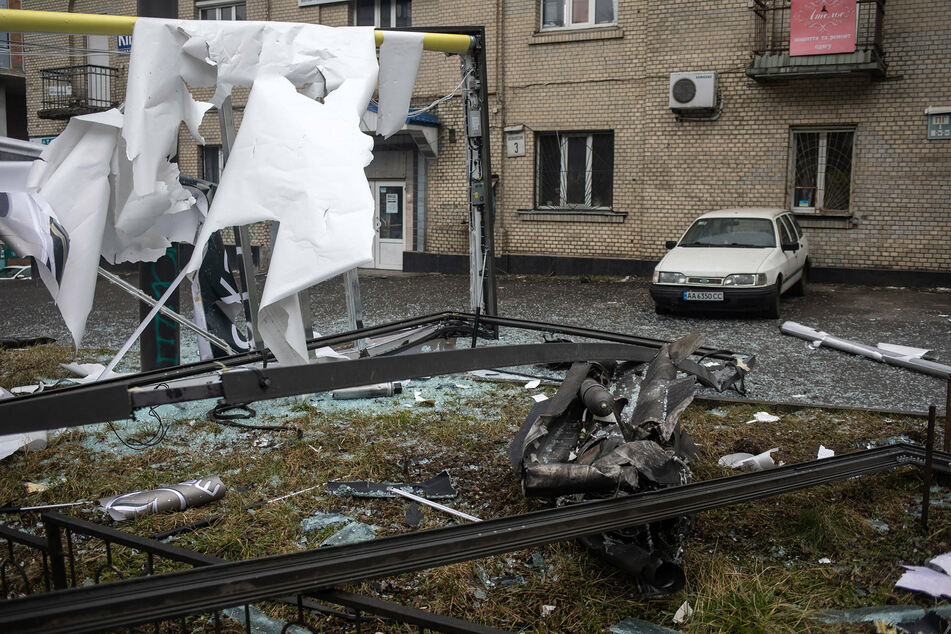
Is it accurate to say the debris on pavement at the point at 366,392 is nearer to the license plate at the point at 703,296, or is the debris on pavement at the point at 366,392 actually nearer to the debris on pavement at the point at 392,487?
the debris on pavement at the point at 392,487

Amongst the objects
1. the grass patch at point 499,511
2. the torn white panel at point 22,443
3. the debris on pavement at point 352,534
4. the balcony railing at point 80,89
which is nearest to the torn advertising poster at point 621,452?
the grass patch at point 499,511

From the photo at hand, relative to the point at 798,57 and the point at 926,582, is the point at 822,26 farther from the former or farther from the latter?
the point at 926,582

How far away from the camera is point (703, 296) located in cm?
1002

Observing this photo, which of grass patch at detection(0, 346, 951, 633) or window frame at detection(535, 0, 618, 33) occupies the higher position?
window frame at detection(535, 0, 618, 33)

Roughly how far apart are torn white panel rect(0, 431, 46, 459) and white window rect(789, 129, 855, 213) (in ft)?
44.2

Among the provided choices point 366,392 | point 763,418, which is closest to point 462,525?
point 763,418

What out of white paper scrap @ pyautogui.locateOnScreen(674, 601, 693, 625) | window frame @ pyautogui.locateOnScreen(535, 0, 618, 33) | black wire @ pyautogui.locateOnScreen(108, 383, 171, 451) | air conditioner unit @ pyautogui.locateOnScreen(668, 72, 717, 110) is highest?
window frame @ pyautogui.locateOnScreen(535, 0, 618, 33)

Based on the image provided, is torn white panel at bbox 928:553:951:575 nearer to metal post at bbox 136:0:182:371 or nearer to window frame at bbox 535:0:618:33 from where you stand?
metal post at bbox 136:0:182:371

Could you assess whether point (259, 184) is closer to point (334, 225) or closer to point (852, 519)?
point (334, 225)

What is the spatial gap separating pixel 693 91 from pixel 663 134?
3.58 feet

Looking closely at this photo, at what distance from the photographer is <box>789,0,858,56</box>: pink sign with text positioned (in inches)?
508

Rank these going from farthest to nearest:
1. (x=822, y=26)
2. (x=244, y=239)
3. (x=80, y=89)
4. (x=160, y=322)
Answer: (x=80, y=89), (x=822, y=26), (x=160, y=322), (x=244, y=239)

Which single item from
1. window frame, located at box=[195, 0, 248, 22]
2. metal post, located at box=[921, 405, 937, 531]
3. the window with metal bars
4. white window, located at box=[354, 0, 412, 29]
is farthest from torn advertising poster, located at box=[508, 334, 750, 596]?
window frame, located at box=[195, 0, 248, 22]

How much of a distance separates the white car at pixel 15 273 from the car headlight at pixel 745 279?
14985 mm
